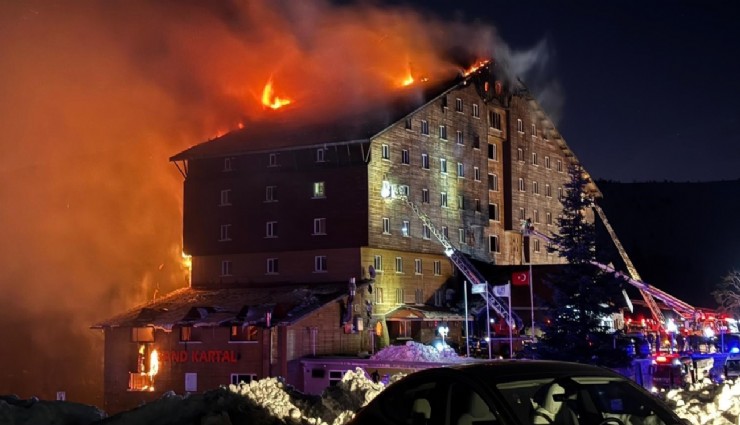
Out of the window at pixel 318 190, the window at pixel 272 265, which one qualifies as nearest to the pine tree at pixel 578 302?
the window at pixel 318 190

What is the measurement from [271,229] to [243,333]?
9.11 meters

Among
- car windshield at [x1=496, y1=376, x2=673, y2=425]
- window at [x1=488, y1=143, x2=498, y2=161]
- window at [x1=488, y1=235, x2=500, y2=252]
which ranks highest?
window at [x1=488, y1=143, x2=498, y2=161]

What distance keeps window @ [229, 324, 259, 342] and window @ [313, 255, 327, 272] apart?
691cm

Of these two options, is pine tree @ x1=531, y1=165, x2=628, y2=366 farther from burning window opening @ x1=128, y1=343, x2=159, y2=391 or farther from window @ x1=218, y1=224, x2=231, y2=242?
window @ x1=218, y1=224, x2=231, y2=242

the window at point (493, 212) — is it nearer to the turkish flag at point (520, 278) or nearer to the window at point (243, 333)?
the turkish flag at point (520, 278)

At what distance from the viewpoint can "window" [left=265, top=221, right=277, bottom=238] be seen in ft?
181

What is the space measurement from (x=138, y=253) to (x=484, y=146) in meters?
31.6

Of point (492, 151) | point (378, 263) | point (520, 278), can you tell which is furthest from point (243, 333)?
point (492, 151)

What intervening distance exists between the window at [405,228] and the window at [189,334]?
14907mm

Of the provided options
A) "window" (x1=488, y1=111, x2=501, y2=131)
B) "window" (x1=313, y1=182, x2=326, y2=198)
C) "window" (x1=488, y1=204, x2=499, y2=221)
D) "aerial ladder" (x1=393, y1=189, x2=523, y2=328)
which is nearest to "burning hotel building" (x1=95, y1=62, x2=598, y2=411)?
"window" (x1=313, y1=182, x2=326, y2=198)

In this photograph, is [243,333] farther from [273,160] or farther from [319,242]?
[273,160]

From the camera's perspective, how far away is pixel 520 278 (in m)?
56.0

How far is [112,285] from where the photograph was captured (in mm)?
71625

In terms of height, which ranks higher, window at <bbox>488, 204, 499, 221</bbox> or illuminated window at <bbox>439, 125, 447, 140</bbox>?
illuminated window at <bbox>439, 125, 447, 140</bbox>
